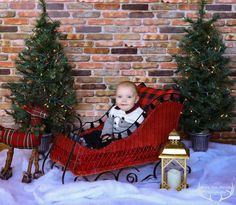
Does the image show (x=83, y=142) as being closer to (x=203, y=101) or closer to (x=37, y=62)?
(x=37, y=62)

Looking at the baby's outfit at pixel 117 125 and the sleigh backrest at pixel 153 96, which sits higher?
the sleigh backrest at pixel 153 96

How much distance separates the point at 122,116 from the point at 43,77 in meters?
0.83

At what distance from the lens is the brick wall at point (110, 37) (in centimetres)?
436

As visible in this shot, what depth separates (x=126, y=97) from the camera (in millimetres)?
3730

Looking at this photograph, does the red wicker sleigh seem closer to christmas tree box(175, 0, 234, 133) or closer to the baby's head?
the baby's head

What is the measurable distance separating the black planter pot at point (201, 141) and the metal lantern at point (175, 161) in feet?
2.96

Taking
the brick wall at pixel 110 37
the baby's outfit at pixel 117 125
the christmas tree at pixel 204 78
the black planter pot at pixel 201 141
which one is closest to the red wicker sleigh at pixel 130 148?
the baby's outfit at pixel 117 125

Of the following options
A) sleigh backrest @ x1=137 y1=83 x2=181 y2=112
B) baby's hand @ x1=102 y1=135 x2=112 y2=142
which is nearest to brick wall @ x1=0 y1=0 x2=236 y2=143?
sleigh backrest @ x1=137 y1=83 x2=181 y2=112

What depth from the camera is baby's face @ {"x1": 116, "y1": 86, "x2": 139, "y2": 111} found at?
372 cm

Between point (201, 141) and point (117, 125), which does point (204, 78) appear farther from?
point (117, 125)

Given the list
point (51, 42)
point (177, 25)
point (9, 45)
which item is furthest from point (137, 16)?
point (9, 45)

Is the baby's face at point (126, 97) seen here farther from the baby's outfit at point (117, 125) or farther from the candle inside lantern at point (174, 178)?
the candle inside lantern at point (174, 178)

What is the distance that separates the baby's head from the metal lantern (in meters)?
0.62

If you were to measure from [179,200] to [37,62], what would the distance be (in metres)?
1.83
